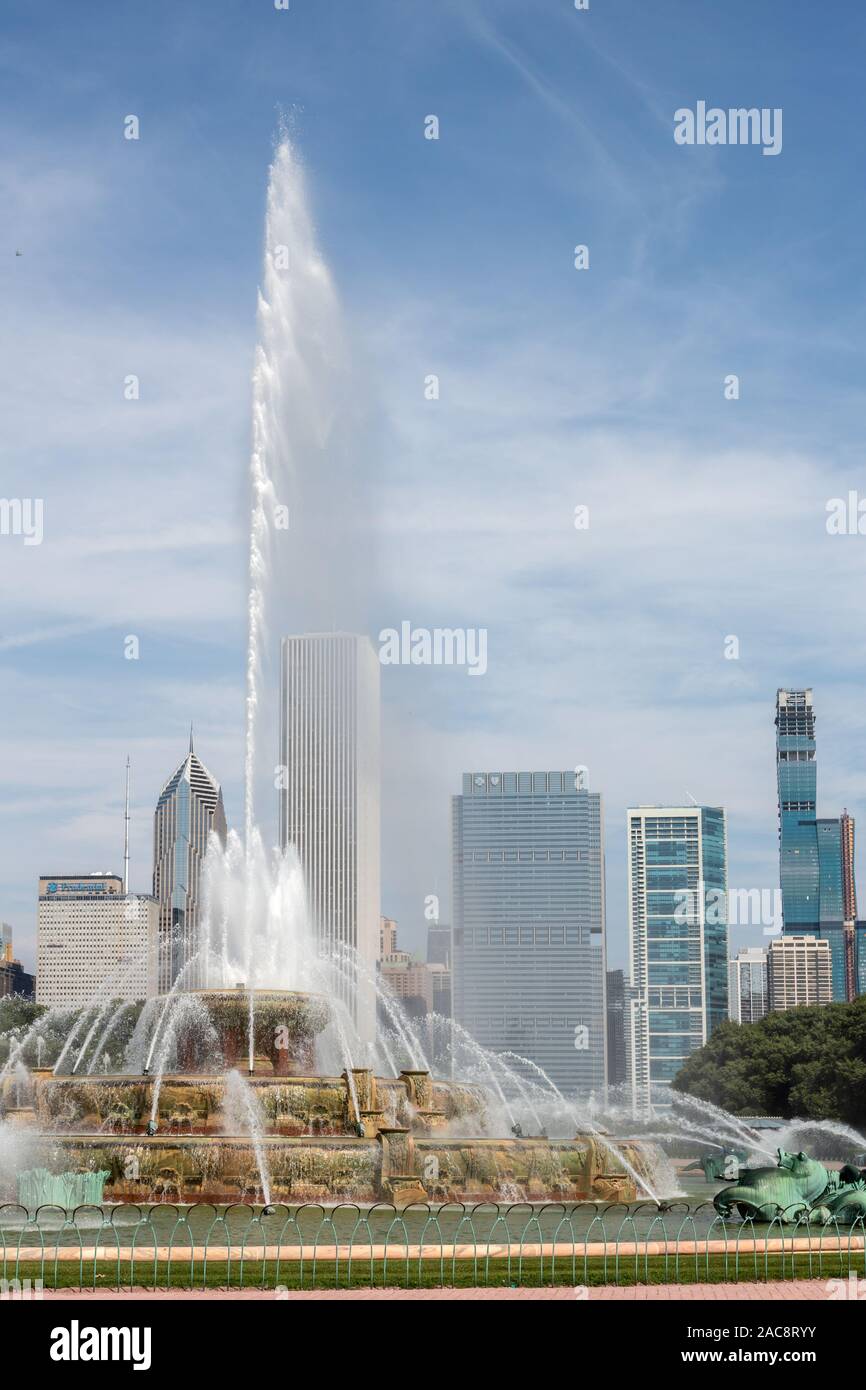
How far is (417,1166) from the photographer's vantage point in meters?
32.1

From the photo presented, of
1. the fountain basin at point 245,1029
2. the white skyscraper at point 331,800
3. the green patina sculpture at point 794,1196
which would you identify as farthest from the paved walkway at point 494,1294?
the white skyscraper at point 331,800

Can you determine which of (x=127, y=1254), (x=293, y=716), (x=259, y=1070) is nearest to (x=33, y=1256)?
(x=127, y=1254)

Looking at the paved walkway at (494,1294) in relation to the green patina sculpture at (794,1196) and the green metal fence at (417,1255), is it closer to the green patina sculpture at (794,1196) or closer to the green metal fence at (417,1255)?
the green metal fence at (417,1255)

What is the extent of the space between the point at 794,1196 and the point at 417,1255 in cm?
764

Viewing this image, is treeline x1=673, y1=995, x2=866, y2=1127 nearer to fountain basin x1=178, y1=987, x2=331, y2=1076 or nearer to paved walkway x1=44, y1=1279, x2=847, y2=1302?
fountain basin x1=178, y1=987, x2=331, y2=1076

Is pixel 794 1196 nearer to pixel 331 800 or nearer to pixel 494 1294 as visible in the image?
pixel 494 1294

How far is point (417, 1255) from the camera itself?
22.2m

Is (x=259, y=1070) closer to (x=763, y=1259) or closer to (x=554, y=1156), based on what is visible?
(x=554, y=1156)

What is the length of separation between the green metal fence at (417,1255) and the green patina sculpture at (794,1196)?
191 millimetres

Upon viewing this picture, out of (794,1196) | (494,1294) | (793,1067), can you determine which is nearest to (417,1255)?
(494,1294)

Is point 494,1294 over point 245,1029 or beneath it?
beneath

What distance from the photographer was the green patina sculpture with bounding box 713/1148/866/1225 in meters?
26.8

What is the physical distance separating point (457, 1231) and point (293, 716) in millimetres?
160812
